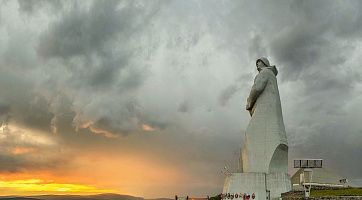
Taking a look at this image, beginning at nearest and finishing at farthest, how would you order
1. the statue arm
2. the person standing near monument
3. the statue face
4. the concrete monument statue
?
the concrete monument statue < the person standing near monument < the statue arm < the statue face

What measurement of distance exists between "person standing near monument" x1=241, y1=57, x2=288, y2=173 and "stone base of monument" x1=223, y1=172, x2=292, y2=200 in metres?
0.73

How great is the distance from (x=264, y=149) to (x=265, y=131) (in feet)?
4.32

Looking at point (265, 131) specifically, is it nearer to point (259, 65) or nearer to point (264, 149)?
point (264, 149)

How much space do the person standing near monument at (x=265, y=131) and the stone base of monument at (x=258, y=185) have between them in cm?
73

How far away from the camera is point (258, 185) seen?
107 ft

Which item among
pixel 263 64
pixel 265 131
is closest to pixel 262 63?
pixel 263 64

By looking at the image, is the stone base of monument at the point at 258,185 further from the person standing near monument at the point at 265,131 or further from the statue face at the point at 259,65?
the statue face at the point at 259,65

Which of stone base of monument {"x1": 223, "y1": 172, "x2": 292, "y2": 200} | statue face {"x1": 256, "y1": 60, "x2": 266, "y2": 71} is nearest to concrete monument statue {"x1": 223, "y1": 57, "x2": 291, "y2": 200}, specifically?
stone base of monument {"x1": 223, "y1": 172, "x2": 292, "y2": 200}

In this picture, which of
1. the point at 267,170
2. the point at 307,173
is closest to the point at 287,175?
the point at 267,170

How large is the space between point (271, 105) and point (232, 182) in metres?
6.36

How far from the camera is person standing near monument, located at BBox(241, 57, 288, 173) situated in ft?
110

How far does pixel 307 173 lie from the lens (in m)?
44.4

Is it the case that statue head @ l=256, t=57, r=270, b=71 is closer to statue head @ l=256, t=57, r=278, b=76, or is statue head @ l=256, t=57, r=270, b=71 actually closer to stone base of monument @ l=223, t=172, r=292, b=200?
statue head @ l=256, t=57, r=278, b=76

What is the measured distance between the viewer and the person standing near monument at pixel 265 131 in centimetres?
3366
